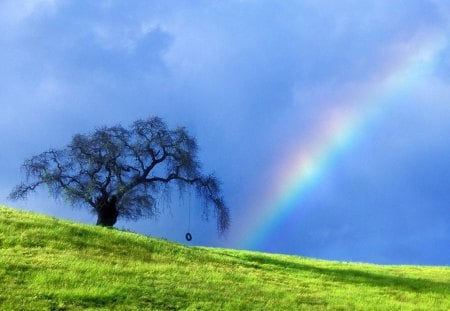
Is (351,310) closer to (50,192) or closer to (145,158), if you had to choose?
(145,158)

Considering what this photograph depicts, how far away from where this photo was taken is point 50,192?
48.8 m

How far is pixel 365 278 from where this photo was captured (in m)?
33.3

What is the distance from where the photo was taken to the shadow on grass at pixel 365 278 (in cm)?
3153

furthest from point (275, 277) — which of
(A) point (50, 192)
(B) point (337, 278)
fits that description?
(A) point (50, 192)

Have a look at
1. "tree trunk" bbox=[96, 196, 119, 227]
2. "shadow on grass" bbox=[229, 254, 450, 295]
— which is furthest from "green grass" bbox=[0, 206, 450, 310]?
"tree trunk" bbox=[96, 196, 119, 227]

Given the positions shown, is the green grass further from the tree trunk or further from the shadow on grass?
the tree trunk

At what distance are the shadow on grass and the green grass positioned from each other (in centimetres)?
7

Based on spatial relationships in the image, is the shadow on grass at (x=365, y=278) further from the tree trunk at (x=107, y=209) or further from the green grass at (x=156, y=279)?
the tree trunk at (x=107, y=209)

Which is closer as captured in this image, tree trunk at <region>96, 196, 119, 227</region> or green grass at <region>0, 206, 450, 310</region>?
green grass at <region>0, 206, 450, 310</region>

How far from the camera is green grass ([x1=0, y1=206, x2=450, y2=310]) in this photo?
18688 mm

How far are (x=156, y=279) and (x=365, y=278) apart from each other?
14627 millimetres

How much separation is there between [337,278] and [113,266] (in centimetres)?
1266

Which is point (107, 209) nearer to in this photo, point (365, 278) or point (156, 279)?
point (365, 278)

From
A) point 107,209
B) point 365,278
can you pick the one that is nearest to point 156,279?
point 365,278
